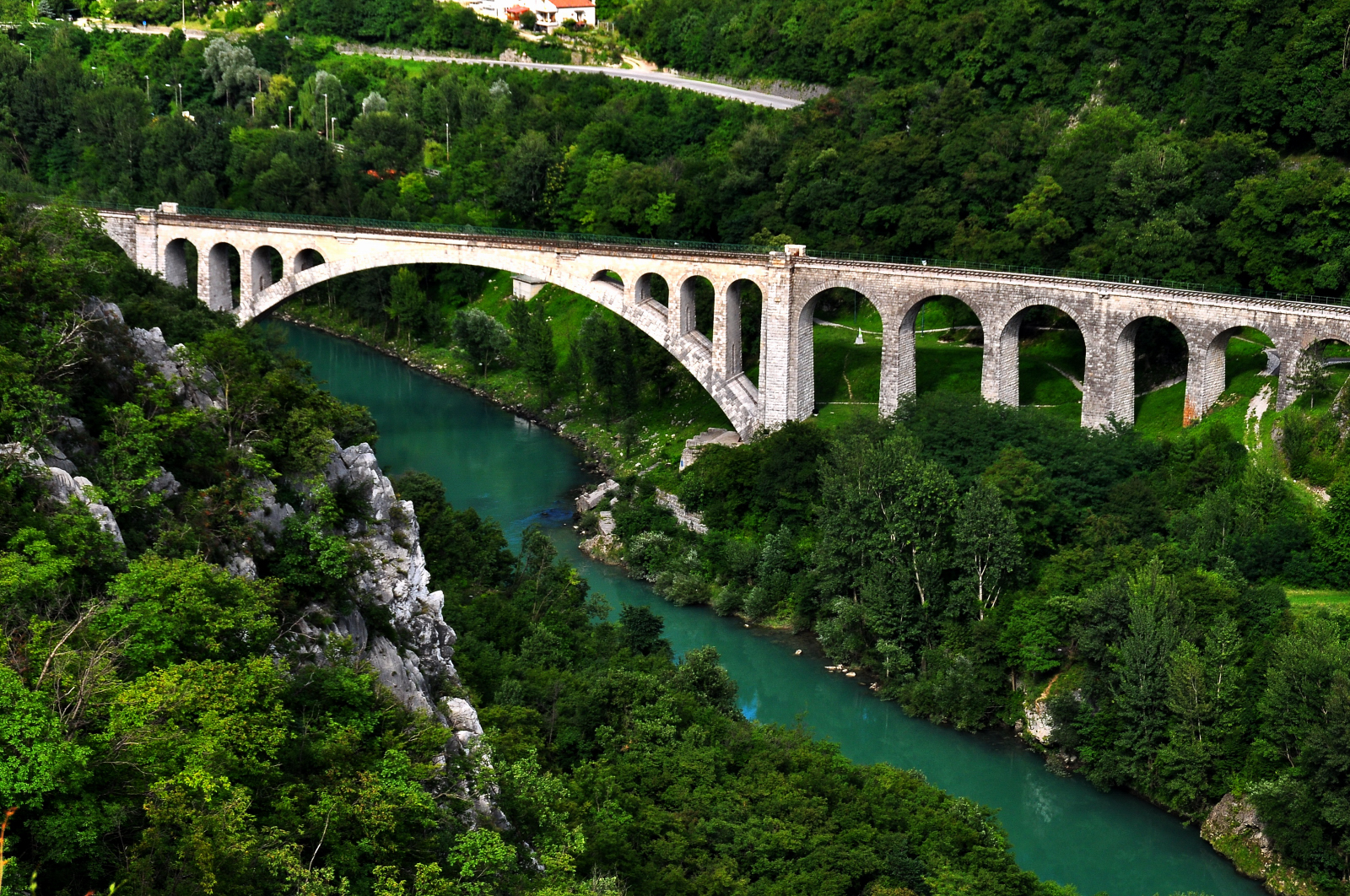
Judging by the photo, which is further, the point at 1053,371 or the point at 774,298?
the point at 774,298

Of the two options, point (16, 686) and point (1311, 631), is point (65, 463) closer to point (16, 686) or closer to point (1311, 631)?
point (16, 686)

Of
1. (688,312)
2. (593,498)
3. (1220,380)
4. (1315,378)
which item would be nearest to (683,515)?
(593,498)

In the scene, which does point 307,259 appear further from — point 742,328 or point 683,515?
point 683,515

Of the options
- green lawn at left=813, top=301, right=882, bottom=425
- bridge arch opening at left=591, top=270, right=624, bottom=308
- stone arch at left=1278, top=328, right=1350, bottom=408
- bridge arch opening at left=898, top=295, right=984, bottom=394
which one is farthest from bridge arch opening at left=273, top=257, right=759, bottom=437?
stone arch at left=1278, top=328, right=1350, bottom=408

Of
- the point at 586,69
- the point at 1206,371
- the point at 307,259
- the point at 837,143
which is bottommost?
the point at 1206,371

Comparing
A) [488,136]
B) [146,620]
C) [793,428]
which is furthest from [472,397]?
[146,620]

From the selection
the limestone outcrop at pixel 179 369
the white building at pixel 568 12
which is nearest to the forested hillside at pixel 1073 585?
the limestone outcrop at pixel 179 369

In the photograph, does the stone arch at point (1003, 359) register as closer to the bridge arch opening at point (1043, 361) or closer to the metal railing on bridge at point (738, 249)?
the bridge arch opening at point (1043, 361)
